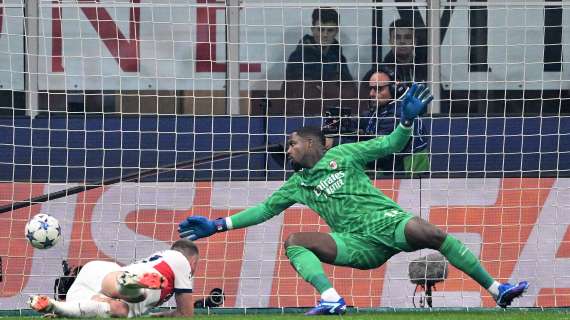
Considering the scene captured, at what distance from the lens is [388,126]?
1432 cm

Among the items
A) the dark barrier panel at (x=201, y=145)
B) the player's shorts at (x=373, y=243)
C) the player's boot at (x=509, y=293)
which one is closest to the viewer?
the player's boot at (x=509, y=293)

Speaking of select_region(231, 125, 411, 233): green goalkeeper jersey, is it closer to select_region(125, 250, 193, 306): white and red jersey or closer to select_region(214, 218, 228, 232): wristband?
select_region(214, 218, 228, 232): wristband

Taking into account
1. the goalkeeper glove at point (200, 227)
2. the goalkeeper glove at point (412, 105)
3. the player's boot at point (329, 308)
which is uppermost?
the goalkeeper glove at point (412, 105)

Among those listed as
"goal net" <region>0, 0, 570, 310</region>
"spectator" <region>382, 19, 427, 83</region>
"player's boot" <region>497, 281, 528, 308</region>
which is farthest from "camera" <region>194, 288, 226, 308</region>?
"player's boot" <region>497, 281, 528, 308</region>

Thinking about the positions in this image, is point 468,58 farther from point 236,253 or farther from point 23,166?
point 23,166

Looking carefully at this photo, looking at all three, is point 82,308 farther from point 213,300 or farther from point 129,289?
point 213,300

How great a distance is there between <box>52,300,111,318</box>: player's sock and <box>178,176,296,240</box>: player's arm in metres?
1.43

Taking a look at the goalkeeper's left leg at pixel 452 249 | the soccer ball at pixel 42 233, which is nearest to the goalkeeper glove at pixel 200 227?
the soccer ball at pixel 42 233

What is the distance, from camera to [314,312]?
1151 centimetres

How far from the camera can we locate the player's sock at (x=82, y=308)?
1093cm

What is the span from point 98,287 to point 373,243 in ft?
7.19

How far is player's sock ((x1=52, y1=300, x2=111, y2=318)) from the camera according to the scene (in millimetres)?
10930

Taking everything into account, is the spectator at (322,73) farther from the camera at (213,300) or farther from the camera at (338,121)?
the camera at (213,300)

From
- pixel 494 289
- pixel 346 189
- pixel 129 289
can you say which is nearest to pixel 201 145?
pixel 346 189
